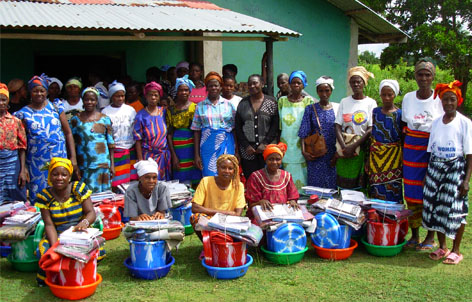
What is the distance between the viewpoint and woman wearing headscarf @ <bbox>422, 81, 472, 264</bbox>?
453cm

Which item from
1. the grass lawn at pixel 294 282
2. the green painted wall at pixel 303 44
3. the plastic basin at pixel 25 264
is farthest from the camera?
the green painted wall at pixel 303 44

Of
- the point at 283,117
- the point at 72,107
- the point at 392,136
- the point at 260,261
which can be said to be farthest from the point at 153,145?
the point at 392,136

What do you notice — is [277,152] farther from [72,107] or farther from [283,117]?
[72,107]

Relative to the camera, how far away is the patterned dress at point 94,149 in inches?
218

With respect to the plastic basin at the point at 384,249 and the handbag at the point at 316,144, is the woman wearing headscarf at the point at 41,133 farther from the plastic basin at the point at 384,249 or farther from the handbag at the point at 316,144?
the plastic basin at the point at 384,249

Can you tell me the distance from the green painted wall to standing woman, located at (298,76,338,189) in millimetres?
4368

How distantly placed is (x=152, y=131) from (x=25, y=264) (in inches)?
81.7

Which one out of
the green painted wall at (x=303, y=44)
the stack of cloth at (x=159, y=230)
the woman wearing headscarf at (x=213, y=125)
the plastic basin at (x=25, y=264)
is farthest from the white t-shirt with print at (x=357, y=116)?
the green painted wall at (x=303, y=44)

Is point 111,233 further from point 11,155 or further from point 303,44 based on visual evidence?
point 303,44

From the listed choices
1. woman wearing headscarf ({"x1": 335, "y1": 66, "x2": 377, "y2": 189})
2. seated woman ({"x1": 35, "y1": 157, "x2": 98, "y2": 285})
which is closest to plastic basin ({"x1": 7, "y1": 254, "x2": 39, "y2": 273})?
seated woman ({"x1": 35, "y1": 157, "x2": 98, "y2": 285})

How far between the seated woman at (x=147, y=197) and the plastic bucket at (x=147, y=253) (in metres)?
0.36

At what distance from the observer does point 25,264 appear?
174 inches

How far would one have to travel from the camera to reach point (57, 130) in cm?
536

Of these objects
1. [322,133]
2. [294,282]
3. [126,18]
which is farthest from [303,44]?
[294,282]
